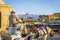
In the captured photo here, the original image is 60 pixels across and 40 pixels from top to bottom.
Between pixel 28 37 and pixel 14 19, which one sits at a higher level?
pixel 14 19

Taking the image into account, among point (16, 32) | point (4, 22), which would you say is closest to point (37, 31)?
point (16, 32)

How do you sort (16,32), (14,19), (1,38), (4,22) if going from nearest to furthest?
(16,32) → (14,19) → (1,38) → (4,22)

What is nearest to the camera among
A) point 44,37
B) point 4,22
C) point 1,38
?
point 44,37

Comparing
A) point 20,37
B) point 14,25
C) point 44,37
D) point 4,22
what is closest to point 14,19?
point 14,25

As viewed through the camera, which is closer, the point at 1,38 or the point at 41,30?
the point at 41,30

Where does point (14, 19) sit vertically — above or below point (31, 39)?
above

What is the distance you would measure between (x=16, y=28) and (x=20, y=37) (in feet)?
0.79

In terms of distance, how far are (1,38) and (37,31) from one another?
145cm

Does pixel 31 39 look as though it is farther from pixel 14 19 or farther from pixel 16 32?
pixel 14 19

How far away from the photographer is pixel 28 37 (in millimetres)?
4824

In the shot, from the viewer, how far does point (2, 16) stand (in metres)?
9.80

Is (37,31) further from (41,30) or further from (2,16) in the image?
(2,16)

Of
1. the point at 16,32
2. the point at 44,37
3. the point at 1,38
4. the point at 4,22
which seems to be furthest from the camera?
the point at 4,22

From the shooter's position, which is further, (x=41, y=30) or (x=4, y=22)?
(x=4, y=22)
